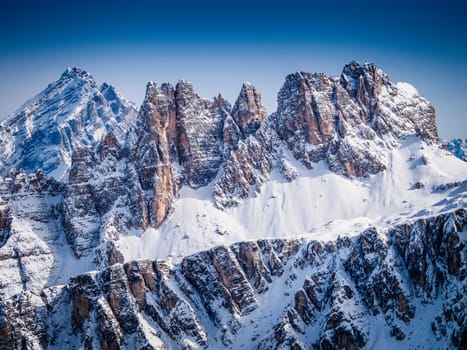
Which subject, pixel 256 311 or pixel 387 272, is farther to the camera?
pixel 256 311

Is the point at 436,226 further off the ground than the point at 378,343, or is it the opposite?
the point at 436,226

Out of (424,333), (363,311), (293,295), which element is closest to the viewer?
(424,333)

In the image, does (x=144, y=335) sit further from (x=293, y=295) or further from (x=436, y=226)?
(x=436, y=226)

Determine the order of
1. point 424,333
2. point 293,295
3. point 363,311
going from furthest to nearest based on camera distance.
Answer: point 293,295
point 363,311
point 424,333

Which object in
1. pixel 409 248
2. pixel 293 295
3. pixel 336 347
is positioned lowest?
pixel 336 347

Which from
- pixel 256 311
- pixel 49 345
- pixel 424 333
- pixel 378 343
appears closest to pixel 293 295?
pixel 256 311

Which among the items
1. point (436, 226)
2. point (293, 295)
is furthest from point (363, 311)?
point (436, 226)
